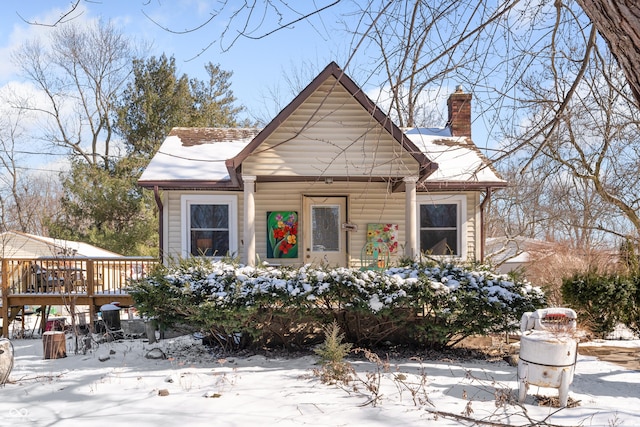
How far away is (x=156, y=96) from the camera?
24.0 metres

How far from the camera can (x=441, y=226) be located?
1211 cm

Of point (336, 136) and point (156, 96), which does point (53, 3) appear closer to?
point (336, 136)

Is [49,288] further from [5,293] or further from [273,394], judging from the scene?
[273,394]

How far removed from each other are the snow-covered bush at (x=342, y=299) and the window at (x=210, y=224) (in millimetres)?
3165

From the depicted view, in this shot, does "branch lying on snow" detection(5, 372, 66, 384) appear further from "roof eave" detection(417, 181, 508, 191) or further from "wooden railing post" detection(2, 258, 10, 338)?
"roof eave" detection(417, 181, 508, 191)

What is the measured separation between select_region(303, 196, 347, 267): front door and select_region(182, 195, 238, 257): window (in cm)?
169

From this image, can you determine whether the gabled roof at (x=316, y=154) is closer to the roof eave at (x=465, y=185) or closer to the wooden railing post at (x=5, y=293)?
the roof eave at (x=465, y=185)

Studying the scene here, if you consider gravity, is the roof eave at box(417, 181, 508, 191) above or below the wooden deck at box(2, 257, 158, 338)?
above

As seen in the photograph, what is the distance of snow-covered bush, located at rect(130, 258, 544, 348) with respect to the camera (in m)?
7.95

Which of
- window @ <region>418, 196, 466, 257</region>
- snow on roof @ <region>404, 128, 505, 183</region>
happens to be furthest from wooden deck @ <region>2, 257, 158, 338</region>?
snow on roof @ <region>404, 128, 505, 183</region>

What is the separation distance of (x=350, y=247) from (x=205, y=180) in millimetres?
3624

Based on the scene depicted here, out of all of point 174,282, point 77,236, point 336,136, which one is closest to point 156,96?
point 77,236

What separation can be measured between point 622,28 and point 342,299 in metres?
6.62

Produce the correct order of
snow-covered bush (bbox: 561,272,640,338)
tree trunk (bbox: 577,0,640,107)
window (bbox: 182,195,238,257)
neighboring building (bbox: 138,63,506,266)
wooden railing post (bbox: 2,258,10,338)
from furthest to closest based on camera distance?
wooden railing post (bbox: 2,258,10,338) → window (bbox: 182,195,238,257) → neighboring building (bbox: 138,63,506,266) → snow-covered bush (bbox: 561,272,640,338) → tree trunk (bbox: 577,0,640,107)
